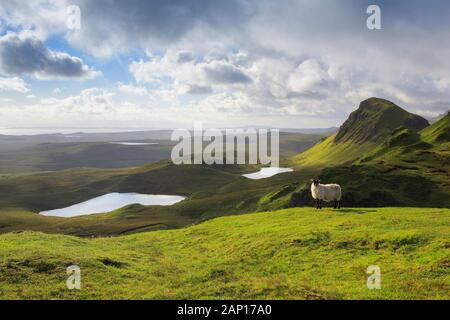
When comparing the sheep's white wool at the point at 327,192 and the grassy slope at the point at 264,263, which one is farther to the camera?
the sheep's white wool at the point at 327,192

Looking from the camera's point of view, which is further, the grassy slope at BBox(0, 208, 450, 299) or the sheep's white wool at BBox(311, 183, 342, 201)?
the sheep's white wool at BBox(311, 183, 342, 201)

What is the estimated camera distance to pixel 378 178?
7544cm

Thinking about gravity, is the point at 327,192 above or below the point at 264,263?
above

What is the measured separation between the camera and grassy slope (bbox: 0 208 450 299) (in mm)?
19031

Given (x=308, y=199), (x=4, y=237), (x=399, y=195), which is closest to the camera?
(x=4, y=237)

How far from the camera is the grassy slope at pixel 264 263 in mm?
19031

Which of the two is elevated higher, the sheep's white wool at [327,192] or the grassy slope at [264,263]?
the sheep's white wool at [327,192]

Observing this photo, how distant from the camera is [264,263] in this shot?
89.5 ft

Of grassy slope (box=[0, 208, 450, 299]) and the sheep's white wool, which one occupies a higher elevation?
the sheep's white wool
